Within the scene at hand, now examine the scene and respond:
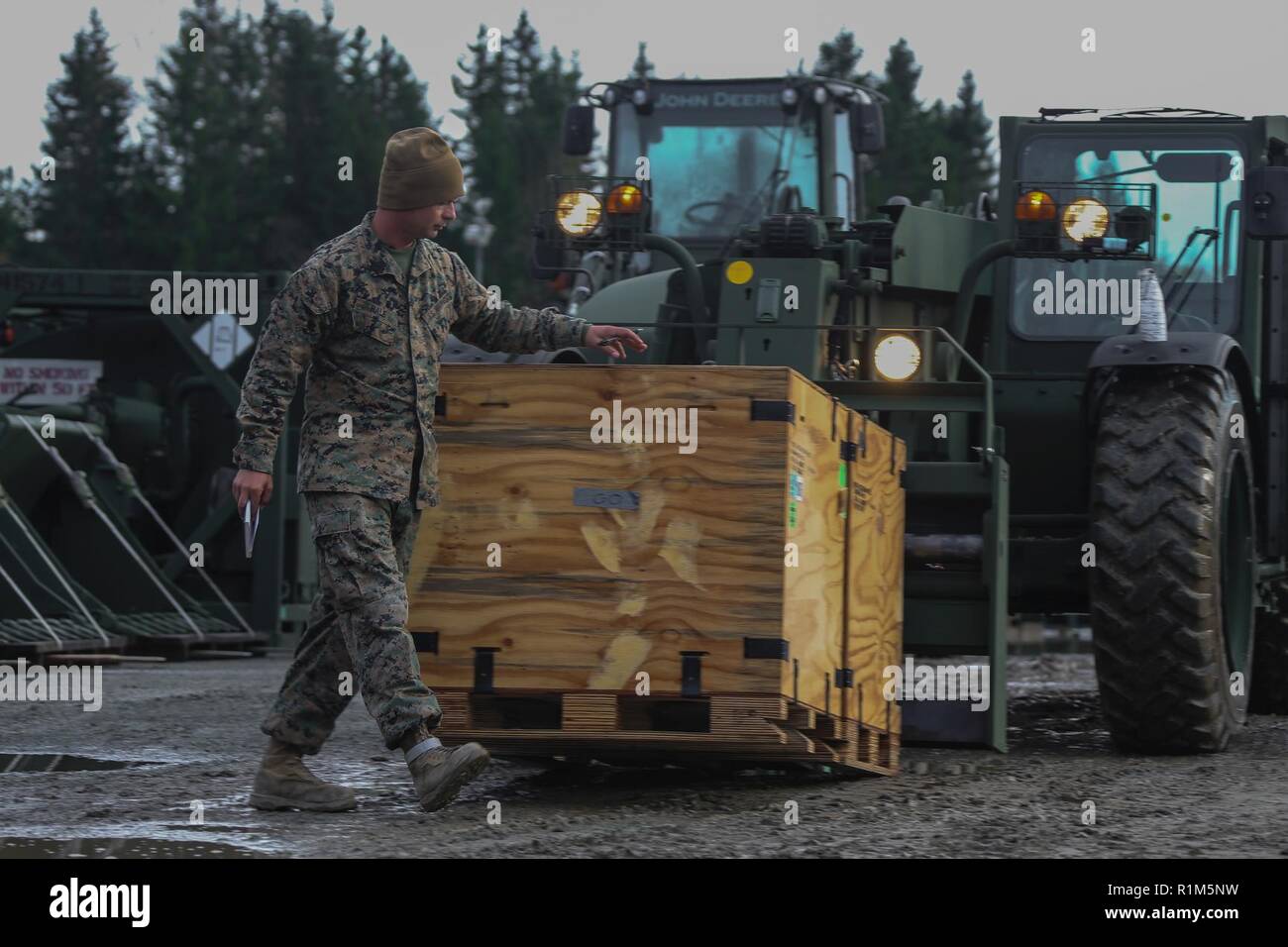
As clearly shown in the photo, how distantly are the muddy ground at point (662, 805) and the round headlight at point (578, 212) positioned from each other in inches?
88.3

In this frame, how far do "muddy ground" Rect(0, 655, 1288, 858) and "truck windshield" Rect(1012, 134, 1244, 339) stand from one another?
1893 millimetres

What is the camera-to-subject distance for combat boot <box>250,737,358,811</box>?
7.18m

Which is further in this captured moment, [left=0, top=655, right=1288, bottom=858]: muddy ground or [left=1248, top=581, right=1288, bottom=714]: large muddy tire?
[left=1248, top=581, right=1288, bottom=714]: large muddy tire

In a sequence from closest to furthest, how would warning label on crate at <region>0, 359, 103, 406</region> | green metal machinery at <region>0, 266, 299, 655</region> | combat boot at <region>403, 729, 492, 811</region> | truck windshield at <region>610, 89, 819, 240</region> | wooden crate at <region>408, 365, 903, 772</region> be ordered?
1. combat boot at <region>403, 729, 492, 811</region>
2. wooden crate at <region>408, 365, 903, 772</region>
3. truck windshield at <region>610, 89, 819, 240</region>
4. green metal machinery at <region>0, 266, 299, 655</region>
5. warning label on crate at <region>0, 359, 103, 406</region>

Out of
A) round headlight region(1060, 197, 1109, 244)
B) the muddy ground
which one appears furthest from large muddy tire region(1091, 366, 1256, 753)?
round headlight region(1060, 197, 1109, 244)

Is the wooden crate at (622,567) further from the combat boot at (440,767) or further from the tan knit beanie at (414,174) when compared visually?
the tan knit beanie at (414,174)

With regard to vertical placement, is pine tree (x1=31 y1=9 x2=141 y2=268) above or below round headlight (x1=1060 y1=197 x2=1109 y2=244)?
above

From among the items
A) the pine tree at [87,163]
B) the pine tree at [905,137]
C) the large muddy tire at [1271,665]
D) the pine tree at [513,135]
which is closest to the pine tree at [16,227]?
the pine tree at [87,163]

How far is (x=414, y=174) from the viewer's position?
7082mm

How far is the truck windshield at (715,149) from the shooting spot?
47.6 ft

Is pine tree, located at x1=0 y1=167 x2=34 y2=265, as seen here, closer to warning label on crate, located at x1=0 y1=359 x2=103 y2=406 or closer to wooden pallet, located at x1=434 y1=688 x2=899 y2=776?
warning label on crate, located at x1=0 y1=359 x2=103 y2=406

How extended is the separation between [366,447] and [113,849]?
1.42 m

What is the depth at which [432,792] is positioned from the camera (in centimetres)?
676
